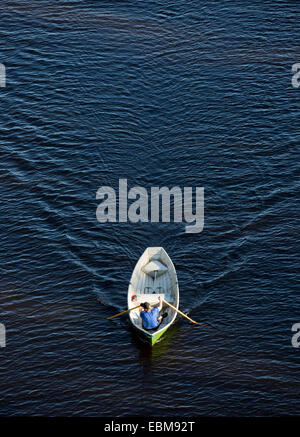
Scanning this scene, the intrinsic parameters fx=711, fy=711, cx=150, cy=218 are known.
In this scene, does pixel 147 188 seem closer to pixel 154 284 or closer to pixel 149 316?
pixel 154 284

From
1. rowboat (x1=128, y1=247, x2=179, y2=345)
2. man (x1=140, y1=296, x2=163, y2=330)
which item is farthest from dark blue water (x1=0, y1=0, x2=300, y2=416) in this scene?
man (x1=140, y1=296, x2=163, y2=330)

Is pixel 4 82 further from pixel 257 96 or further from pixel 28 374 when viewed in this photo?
pixel 28 374

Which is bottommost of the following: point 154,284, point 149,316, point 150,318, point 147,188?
point 150,318

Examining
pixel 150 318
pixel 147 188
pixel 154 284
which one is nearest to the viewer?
pixel 150 318

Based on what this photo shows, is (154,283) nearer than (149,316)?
No

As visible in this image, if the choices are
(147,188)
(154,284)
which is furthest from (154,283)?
(147,188)
